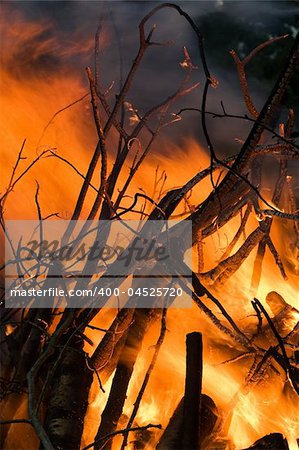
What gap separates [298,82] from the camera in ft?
14.5

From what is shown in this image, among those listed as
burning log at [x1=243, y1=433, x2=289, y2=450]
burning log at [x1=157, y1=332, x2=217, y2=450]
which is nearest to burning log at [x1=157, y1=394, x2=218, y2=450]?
burning log at [x1=157, y1=332, x2=217, y2=450]

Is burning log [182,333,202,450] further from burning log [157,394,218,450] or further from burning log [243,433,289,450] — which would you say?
burning log [243,433,289,450]

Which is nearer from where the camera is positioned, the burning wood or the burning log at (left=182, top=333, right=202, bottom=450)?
the burning log at (left=182, top=333, right=202, bottom=450)

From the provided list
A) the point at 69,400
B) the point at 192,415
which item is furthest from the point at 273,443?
the point at 69,400

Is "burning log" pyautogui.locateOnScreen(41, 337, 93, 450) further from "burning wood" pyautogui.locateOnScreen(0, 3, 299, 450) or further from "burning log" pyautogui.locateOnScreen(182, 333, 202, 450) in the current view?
"burning log" pyautogui.locateOnScreen(182, 333, 202, 450)

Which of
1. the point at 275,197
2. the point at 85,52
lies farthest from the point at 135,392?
the point at 85,52

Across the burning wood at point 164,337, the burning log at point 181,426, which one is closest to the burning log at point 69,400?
the burning wood at point 164,337

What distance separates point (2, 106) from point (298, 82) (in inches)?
92.0

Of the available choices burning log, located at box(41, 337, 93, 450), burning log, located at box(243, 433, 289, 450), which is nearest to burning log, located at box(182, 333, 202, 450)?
burning log, located at box(243, 433, 289, 450)

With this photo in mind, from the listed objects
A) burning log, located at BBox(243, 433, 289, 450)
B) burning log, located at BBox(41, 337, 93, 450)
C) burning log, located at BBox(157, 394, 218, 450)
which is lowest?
burning log, located at BBox(243, 433, 289, 450)

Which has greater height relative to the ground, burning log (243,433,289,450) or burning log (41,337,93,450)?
burning log (41,337,93,450)

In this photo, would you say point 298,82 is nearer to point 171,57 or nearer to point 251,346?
point 171,57

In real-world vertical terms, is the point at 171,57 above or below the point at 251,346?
above

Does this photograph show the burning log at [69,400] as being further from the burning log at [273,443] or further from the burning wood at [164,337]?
the burning log at [273,443]
